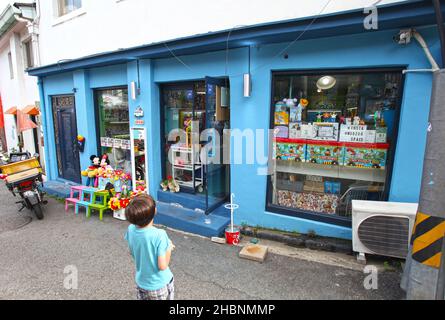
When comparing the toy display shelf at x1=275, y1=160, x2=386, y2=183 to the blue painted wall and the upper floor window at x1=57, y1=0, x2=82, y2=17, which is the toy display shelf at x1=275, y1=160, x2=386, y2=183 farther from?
the upper floor window at x1=57, y1=0, x2=82, y2=17

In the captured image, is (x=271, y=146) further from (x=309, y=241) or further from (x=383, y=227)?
(x=383, y=227)

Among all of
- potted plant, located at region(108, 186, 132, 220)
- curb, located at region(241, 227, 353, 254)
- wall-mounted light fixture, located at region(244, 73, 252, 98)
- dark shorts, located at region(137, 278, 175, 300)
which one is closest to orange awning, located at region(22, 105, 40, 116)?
potted plant, located at region(108, 186, 132, 220)

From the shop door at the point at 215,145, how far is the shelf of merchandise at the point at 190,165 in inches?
18.3

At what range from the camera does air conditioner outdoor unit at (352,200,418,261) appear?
131 inches

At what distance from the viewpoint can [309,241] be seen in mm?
→ 4078

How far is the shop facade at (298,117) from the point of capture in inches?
139

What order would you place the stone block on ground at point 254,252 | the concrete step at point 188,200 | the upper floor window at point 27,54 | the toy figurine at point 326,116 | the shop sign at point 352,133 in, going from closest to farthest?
the stone block on ground at point 254,252
the shop sign at point 352,133
the toy figurine at point 326,116
the concrete step at point 188,200
the upper floor window at point 27,54

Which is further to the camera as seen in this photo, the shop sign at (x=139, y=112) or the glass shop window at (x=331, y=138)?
the shop sign at (x=139, y=112)

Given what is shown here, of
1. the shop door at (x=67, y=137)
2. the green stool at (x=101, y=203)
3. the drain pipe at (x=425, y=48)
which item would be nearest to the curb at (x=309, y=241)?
the drain pipe at (x=425, y=48)

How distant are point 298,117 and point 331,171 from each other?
1.10 m

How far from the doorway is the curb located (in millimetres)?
1181

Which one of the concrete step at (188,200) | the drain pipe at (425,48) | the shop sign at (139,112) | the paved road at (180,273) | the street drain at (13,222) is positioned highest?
the drain pipe at (425,48)

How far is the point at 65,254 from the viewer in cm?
411

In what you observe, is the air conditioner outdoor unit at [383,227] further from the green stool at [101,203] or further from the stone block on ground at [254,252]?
the green stool at [101,203]
